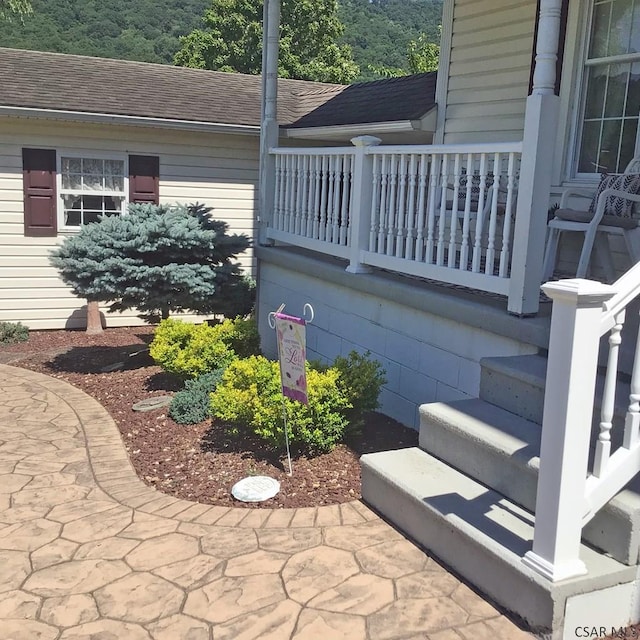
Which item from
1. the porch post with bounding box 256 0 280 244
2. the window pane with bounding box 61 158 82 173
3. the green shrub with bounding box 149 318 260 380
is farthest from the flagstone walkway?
the window pane with bounding box 61 158 82 173

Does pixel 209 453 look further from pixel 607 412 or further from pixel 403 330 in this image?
pixel 607 412

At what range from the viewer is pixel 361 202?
5.37m

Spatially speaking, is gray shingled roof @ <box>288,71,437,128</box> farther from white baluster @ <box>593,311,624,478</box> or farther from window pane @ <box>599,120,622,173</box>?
white baluster @ <box>593,311,624,478</box>

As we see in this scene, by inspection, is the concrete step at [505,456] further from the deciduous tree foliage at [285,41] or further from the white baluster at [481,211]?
the deciduous tree foliage at [285,41]

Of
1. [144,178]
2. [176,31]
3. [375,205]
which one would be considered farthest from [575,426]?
[176,31]

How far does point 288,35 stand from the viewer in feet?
102

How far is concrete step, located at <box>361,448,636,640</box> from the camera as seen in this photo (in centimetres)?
257

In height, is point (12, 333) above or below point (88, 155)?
below

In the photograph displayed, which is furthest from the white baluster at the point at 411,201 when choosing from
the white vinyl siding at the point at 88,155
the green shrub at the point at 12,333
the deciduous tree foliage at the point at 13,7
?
the deciduous tree foliage at the point at 13,7

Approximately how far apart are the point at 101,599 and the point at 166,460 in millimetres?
1687

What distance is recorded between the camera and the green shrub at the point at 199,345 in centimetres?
611

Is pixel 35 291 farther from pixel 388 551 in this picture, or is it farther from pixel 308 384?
pixel 388 551

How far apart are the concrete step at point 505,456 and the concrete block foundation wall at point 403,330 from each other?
20.2 inches

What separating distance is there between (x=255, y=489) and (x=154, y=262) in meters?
3.44
